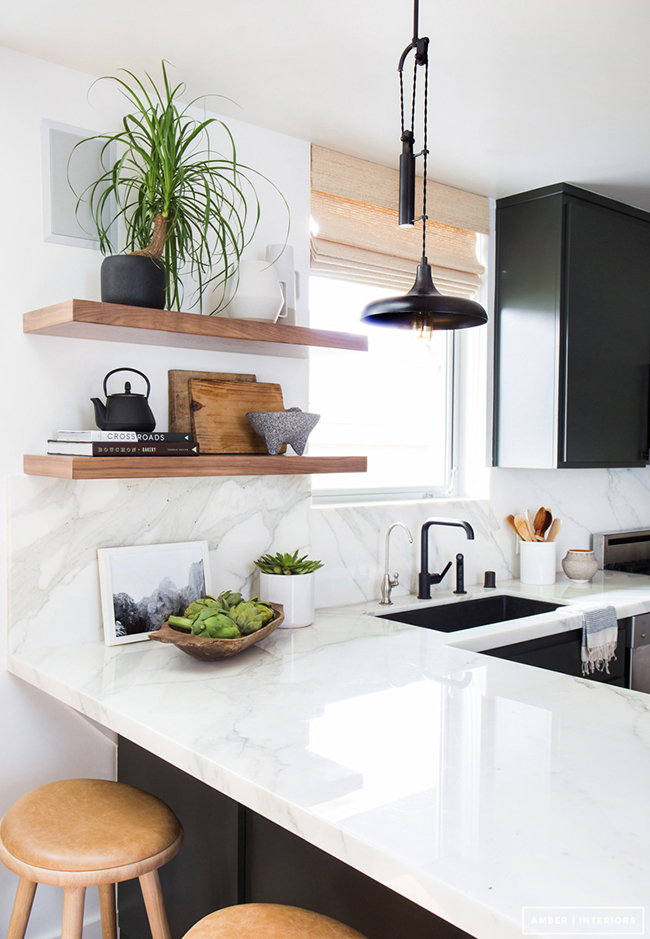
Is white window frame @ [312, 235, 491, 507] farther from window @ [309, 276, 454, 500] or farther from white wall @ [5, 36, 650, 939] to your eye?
white wall @ [5, 36, 650, 939]

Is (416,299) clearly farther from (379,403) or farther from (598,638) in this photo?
(598,638)

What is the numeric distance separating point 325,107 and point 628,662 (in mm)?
2070

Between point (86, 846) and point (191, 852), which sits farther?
point (191, 852)

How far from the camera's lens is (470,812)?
1040 mm

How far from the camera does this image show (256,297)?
2051 mm

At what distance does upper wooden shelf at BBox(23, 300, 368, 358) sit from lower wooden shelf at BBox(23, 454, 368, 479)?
0.31m

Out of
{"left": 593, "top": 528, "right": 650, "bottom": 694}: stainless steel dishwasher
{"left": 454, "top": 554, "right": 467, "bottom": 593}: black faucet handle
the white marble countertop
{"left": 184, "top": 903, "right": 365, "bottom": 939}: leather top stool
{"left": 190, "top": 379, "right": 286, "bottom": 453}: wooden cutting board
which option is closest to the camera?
the white marble countertop

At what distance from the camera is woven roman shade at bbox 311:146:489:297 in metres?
2.53

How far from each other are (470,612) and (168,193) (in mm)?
1743

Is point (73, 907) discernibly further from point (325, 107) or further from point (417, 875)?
point (325, 107)

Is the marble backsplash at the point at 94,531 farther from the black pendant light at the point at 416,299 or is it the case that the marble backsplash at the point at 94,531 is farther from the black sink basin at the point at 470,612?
the black pendant light at the point at 416,299

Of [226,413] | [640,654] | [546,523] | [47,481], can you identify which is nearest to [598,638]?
[640,654]

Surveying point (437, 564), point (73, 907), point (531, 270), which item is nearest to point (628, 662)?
point (437, 564)

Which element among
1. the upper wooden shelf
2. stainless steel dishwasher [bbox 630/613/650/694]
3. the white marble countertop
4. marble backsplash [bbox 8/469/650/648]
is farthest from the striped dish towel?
the upper wooden shelf
